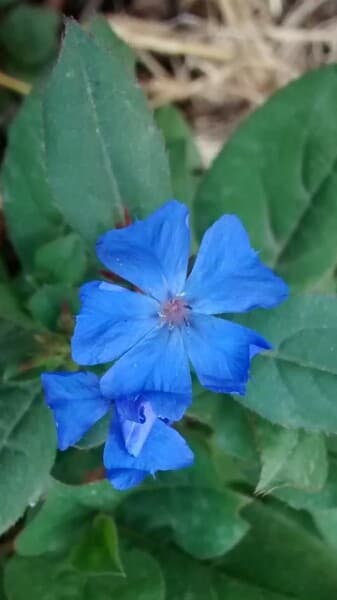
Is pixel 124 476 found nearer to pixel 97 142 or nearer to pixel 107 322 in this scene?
pixel 107 322

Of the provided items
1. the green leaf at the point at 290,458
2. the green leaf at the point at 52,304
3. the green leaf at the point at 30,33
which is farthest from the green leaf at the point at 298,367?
the green leaf at the point at 30,33

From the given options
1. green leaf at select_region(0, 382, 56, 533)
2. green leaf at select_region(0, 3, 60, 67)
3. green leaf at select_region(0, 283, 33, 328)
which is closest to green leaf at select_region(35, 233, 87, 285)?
green leaf at select_region(0, 283, 33, 328)

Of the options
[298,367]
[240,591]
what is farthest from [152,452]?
[240,591]

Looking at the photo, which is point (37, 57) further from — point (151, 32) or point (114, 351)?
point (114, 351)

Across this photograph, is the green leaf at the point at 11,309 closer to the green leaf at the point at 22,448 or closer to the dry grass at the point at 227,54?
the green leaf at the point at 22,448

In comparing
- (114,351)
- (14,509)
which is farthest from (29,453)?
(114,351)

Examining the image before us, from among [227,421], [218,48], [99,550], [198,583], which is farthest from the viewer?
[218,48]
